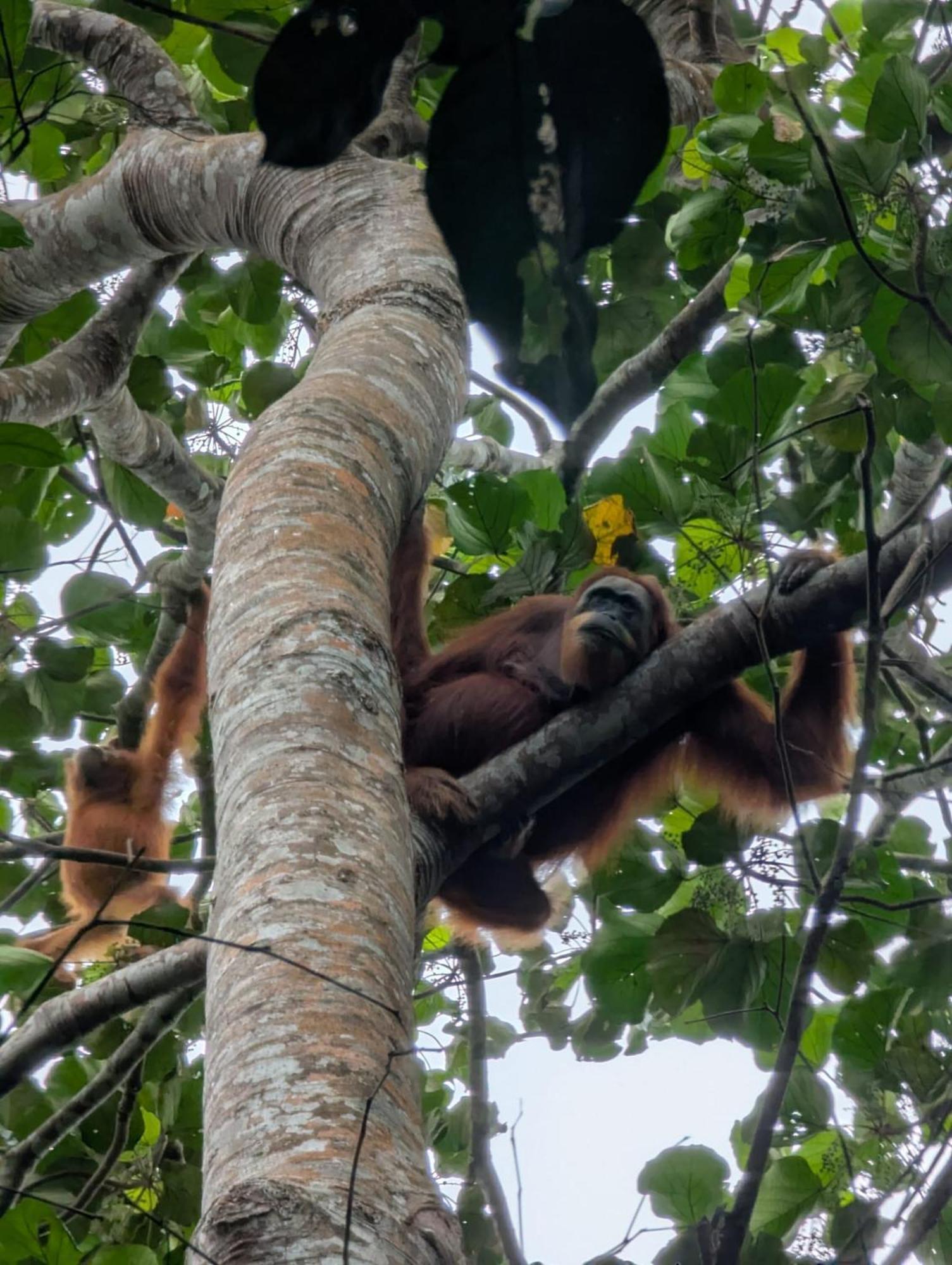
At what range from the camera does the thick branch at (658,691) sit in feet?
9.75

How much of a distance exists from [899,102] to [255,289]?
283 centimetres

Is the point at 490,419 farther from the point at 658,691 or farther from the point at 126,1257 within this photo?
the point at 126,1257

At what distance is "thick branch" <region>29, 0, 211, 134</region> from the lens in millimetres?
Result: 4289

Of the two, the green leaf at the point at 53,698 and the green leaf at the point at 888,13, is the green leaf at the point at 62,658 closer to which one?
the green leaf at the point at 53,698

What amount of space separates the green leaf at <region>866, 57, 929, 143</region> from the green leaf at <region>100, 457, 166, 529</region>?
9.83 feet

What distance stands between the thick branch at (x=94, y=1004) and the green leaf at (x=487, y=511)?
143 cm

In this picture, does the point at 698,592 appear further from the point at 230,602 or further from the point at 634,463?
the point at 230,602

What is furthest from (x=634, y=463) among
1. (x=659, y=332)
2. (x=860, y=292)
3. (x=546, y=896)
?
(x=546, y=896)

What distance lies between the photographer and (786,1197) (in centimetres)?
321

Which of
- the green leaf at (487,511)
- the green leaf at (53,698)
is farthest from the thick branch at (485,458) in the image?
the green leaf at (53,698)

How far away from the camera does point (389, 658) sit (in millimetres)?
2072

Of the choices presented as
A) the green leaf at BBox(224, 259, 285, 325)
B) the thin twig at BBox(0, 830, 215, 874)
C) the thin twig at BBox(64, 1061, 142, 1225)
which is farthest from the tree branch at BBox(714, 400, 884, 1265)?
the green leaf at BBox(224, 259, 285, 325)

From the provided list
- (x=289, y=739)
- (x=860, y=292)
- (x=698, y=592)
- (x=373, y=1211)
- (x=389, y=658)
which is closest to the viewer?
(x=373, y=1211)

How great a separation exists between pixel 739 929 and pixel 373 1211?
2.40m
